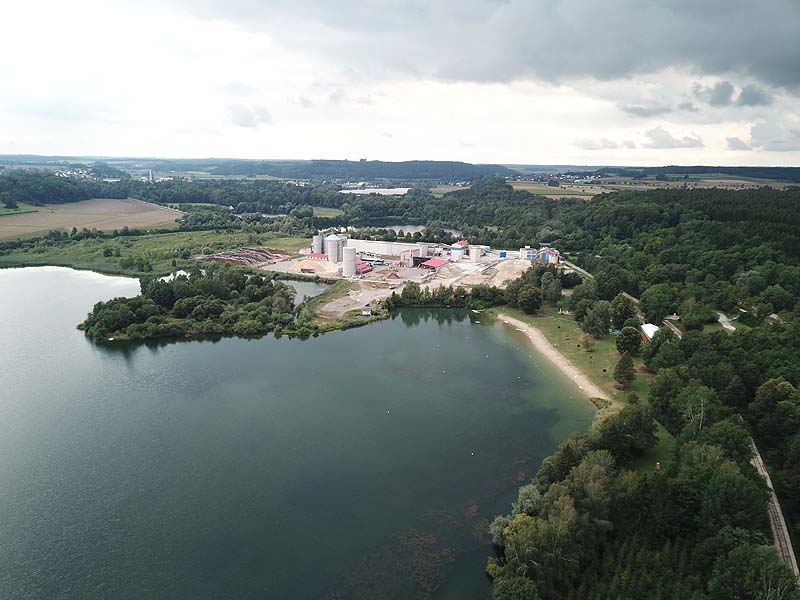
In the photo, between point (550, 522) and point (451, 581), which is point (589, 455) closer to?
point (550, 522)

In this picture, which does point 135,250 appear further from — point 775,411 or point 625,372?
point 775,411

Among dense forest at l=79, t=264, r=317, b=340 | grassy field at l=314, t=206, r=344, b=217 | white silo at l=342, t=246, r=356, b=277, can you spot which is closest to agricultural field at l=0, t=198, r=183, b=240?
grassy field at l=314, t=206, r=344, b=217

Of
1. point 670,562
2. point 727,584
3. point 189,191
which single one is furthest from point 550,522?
point 189,191

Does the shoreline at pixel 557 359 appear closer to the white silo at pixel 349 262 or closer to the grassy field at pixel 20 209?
the white silo at pixel 349 262

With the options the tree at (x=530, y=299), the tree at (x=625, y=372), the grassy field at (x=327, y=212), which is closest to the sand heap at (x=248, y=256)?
the tree at (x=530, y=299)

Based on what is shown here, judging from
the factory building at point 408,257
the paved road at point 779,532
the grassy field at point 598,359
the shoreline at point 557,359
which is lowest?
the shoreline at point 557,359

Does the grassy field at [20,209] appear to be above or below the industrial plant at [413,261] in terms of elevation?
above
